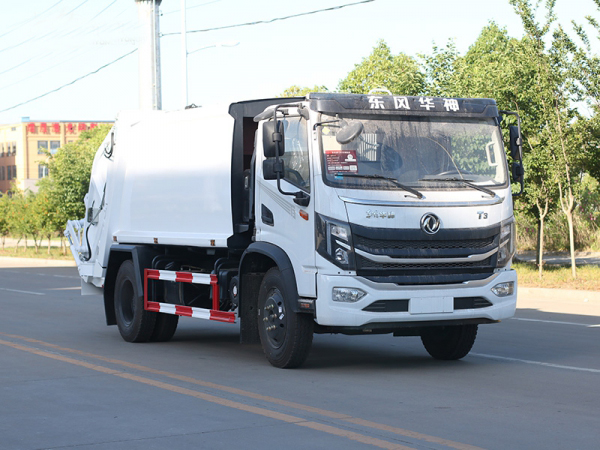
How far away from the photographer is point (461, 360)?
1040 cm

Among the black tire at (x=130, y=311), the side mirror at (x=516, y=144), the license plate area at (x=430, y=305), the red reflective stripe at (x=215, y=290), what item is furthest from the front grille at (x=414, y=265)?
the black tire at (x=130, y=311)

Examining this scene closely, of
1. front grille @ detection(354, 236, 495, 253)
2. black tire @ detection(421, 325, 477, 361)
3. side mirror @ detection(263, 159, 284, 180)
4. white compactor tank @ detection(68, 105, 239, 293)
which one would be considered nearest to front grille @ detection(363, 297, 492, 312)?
front grille @ detection(354, 236, 495, 253)

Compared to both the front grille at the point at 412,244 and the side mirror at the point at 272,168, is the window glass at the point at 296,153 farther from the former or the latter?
the front grille at the point at 412,244

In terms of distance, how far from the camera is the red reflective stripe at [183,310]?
448 inches

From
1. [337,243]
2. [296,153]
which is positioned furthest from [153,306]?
[337,243]

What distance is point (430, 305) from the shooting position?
9188 mm

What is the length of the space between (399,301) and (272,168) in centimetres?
180

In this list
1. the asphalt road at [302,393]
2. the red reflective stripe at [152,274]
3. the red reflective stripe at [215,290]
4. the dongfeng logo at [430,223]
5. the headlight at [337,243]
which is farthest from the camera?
the red reflective stripe at [152,274]

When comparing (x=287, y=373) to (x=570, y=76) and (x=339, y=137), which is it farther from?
(x=570, y=76)

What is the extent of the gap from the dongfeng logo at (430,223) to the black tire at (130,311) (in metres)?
4.52

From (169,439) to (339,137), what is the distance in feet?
12.4

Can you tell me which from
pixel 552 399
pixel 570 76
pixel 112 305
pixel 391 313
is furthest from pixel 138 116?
pixel 570 76

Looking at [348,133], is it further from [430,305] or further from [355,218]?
[430,305]

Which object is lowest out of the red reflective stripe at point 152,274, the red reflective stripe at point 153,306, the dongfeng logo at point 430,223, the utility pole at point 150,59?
the red reflective stripe at point 153,306
